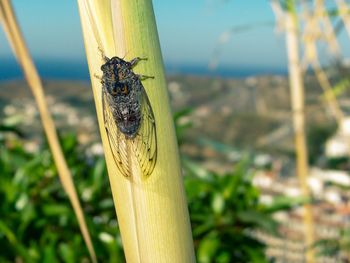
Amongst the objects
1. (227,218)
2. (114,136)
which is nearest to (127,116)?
(114,136)

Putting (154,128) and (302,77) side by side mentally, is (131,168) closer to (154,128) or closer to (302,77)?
(154,128)

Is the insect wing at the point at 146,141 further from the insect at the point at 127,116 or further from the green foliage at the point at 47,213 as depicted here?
the green foliage at the point at 47,213

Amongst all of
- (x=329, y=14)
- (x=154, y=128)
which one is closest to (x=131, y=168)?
(x=154, y=128)

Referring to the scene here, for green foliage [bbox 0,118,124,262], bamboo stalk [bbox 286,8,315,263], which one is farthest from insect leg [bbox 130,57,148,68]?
bamboo stalk [bbox 286,8,315,263]

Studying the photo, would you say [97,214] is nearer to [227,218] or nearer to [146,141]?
[227,218]

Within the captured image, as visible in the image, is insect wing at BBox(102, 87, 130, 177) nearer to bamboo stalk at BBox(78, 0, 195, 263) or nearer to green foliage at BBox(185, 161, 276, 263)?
bamboo stalk at BBox(78, 0, 195, 263)

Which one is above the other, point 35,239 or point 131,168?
point 131,168

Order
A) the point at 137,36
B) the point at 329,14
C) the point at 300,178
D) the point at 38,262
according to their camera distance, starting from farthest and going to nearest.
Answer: the point at 300,178
the point at 329,14
the point at 38,262
the point at 137,36
